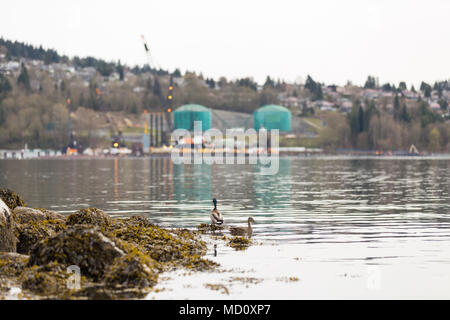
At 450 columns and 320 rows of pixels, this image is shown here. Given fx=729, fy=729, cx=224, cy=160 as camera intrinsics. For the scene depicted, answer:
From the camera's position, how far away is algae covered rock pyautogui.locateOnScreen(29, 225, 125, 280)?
73.4 ft

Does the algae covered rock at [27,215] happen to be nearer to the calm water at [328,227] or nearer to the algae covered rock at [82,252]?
the calm water at [328,227]

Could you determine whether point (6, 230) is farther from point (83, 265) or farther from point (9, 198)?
point (9, 198)

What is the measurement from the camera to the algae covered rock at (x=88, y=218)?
102 ft

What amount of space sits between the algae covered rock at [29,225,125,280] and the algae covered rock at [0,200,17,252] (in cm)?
260

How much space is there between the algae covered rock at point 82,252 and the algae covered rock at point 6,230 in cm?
260

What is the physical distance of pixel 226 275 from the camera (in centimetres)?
2403

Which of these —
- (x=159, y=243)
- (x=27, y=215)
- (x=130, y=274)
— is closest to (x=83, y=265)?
(x=130, y=274)

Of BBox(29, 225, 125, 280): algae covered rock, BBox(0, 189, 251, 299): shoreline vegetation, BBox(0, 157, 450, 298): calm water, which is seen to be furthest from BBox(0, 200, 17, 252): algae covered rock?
BBox(0, 157, 450, 298): calm water

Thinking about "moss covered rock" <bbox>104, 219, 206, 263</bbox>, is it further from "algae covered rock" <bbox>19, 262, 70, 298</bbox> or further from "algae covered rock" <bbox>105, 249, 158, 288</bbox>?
"algae covered rock" <bbox>19, 262, 70, 298</bbox>

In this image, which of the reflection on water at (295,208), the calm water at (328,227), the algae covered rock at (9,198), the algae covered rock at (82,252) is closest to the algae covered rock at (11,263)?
the algae covered rock at (82,252)

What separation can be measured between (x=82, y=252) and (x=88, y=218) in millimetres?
8987

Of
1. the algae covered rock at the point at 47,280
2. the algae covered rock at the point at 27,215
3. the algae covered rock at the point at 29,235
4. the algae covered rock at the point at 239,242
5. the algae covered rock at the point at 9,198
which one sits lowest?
the algae covered rock at the point at 239,242

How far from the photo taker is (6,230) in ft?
82.6
